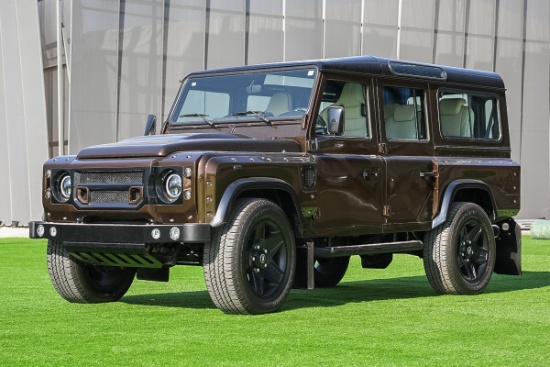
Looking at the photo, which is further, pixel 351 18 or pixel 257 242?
pixel 351 18

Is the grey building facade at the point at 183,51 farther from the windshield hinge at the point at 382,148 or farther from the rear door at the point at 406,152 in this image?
the windshield hinge at the point at 382,148

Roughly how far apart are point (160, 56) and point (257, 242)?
20.2m

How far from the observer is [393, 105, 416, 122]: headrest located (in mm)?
11489

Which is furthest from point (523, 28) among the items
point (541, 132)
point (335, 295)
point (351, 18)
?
point (335, 295)

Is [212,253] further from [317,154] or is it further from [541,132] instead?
[541,132]

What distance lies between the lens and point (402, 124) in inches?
454

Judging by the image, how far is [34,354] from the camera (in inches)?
283

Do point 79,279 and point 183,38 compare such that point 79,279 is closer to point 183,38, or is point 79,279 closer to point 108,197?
point 108,197

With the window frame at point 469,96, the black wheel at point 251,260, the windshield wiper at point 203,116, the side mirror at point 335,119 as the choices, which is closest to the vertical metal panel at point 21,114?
the window frame at point 469,96

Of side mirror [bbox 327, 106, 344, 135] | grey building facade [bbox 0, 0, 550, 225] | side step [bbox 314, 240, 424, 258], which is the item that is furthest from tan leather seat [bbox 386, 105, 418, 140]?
grey building facade [bbox 0, 0, 550, 225]

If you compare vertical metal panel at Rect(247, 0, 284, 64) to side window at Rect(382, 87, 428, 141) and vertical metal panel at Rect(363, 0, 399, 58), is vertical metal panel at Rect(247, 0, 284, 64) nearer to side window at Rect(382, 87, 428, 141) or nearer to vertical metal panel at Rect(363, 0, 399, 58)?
vertical metal panel at Rect(363, 0, 399, 58)

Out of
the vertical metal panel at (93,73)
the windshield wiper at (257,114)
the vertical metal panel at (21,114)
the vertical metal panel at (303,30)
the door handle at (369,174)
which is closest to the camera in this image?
the windshield wiper at (257,114)

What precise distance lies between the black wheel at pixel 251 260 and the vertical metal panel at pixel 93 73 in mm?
19665

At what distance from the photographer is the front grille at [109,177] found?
9391 millimetres
